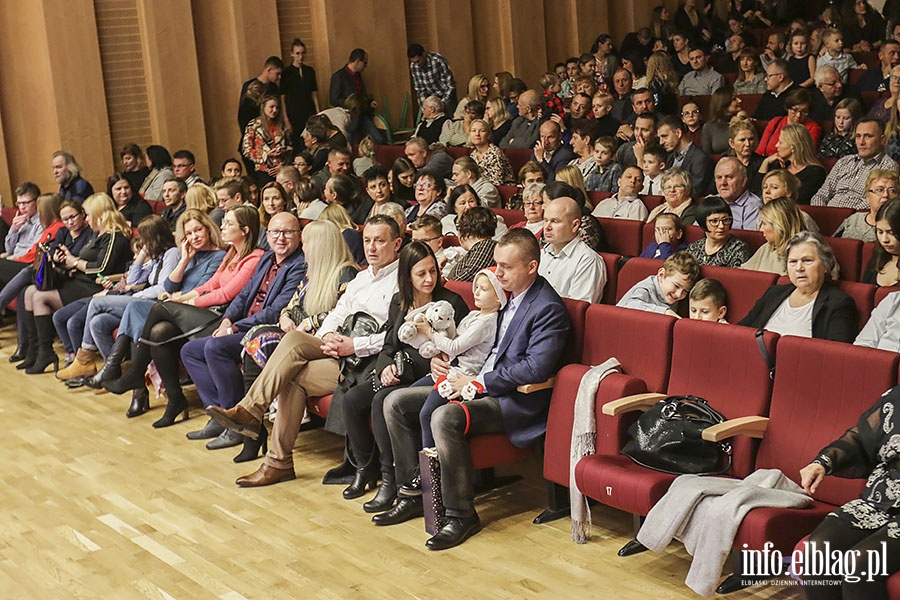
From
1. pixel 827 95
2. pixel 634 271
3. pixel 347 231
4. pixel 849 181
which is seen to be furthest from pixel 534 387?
pixel 827 95

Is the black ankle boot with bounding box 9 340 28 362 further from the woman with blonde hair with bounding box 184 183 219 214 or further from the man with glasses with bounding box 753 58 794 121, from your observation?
the man with glasses with bounding box 753 58 794 121

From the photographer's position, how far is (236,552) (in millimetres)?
3469

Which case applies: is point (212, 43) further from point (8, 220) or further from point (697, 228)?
point (697, 228)

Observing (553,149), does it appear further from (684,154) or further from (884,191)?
(884,191)

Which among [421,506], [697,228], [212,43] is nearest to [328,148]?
[212,43]

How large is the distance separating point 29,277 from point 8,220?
155 centimetres

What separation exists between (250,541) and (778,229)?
2128mm

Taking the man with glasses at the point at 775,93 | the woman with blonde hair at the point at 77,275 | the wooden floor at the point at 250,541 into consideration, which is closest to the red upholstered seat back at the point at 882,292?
the wooden floor at the point at 250,541

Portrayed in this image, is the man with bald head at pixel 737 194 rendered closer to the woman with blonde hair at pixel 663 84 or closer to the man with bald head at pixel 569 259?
the man with bald head at pixel 569 259

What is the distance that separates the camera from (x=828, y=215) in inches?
180

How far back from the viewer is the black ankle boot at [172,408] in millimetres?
4893

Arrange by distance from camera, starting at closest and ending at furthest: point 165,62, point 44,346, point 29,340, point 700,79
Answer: point 44,346 → point 29,340 → point 700,79 → point 165,62

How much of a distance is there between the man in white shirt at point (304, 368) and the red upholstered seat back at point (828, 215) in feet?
5.75

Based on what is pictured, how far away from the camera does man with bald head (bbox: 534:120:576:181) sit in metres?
6.46
